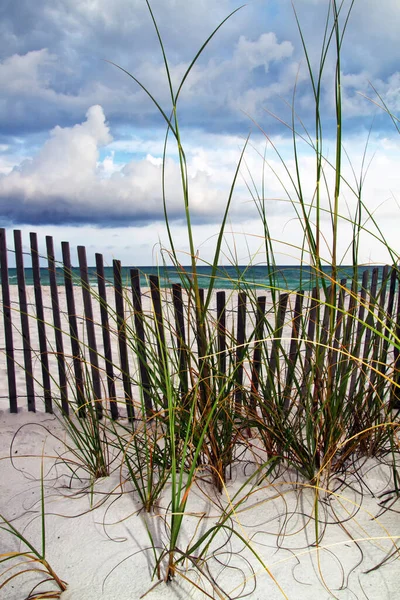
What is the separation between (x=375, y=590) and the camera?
1.52 metres

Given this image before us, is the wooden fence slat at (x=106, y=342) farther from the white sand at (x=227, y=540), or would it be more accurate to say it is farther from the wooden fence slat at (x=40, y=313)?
the white sand at (x=227, y=540)

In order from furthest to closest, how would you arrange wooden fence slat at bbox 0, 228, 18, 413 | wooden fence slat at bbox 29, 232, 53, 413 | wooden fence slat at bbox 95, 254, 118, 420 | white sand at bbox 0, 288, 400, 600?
wooden fence slat at bbox 0, 228, 18, 413 → wooden fence slat at bbox 29, 232, 53, 413 → wooden fence slat at bbox 95, 254, 118, 420 → white sand at bbox 0, 288, 400, 600

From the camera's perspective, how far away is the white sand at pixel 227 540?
1.54 m

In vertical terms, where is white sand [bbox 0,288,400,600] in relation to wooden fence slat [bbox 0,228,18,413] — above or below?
below

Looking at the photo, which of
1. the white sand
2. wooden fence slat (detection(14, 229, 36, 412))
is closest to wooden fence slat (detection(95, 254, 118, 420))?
wooden fence slat (detection(14, 229, 36, 412))

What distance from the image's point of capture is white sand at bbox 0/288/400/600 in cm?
154

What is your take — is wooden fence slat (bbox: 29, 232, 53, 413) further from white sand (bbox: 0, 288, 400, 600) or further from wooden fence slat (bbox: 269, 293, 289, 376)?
wooden fence slat (bbox: 269, 293, 289, 376)

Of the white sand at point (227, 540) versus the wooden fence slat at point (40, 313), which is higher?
the wooden fence slat at point (40, 313)

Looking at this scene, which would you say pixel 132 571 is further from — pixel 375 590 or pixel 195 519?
pixel 375 590

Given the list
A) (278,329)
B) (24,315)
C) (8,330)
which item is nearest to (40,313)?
(24,315)

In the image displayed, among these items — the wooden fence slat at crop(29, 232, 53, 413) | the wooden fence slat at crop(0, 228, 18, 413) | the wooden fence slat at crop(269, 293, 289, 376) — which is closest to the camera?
the wooden fence slat at crop(269, 293, 289, 376)

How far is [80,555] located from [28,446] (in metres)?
1.34

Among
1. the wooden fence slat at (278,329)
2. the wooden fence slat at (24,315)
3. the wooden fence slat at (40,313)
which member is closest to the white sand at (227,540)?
the wooden fence slat at (278,329)

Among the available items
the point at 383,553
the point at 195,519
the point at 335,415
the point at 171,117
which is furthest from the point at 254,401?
the point at 171,117
